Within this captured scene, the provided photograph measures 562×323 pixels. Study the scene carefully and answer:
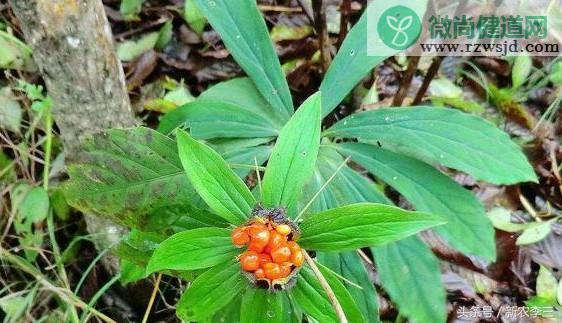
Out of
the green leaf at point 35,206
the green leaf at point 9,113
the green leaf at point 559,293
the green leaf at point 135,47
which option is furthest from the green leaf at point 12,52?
the green leaf at point 559,293

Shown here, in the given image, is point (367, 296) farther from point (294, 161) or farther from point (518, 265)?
point (518, 265)

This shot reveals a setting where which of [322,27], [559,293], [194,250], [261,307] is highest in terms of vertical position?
[322,27]

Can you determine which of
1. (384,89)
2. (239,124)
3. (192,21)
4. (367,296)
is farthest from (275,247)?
(192,21)

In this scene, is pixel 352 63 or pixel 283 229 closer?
pixel 283 229

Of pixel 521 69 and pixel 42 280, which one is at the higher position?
pixel 521 69

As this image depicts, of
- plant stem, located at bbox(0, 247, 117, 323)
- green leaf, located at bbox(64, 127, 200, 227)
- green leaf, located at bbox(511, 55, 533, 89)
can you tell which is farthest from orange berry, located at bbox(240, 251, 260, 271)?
green leaf, located at bbox(511, 55, 533, 89)

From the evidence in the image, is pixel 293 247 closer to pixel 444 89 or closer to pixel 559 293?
pixel 559 293

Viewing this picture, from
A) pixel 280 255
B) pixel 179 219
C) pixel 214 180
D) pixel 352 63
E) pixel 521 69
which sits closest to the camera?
pixel 280 255

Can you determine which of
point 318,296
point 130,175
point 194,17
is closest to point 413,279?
point 318,296

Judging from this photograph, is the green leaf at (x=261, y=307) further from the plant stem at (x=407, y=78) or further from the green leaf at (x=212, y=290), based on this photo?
the plant stem at (x=407, y=78)
